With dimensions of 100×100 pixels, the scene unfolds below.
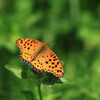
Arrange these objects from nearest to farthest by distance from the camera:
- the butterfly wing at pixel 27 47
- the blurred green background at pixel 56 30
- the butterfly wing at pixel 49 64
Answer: the butterfly wing at pixel 49 64 → the butterfly wing at pixel 27 47 → the blurred green background at pixel 56 30

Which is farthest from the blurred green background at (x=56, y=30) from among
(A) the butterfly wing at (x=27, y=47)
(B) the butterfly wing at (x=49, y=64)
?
(B) the butterfly wing at (x=49, y=64)

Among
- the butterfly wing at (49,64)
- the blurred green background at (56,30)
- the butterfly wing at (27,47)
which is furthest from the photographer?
the blurred green background at (56,30)

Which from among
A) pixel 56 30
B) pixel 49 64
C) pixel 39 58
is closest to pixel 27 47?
pixel 39 58

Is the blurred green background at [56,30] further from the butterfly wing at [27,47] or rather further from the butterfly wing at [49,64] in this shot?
the butterfly wing at [49,64]

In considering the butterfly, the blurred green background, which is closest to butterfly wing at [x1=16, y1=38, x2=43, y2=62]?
the butterfly

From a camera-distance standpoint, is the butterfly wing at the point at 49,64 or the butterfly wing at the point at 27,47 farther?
the butterfly wing at the point at 27,47
